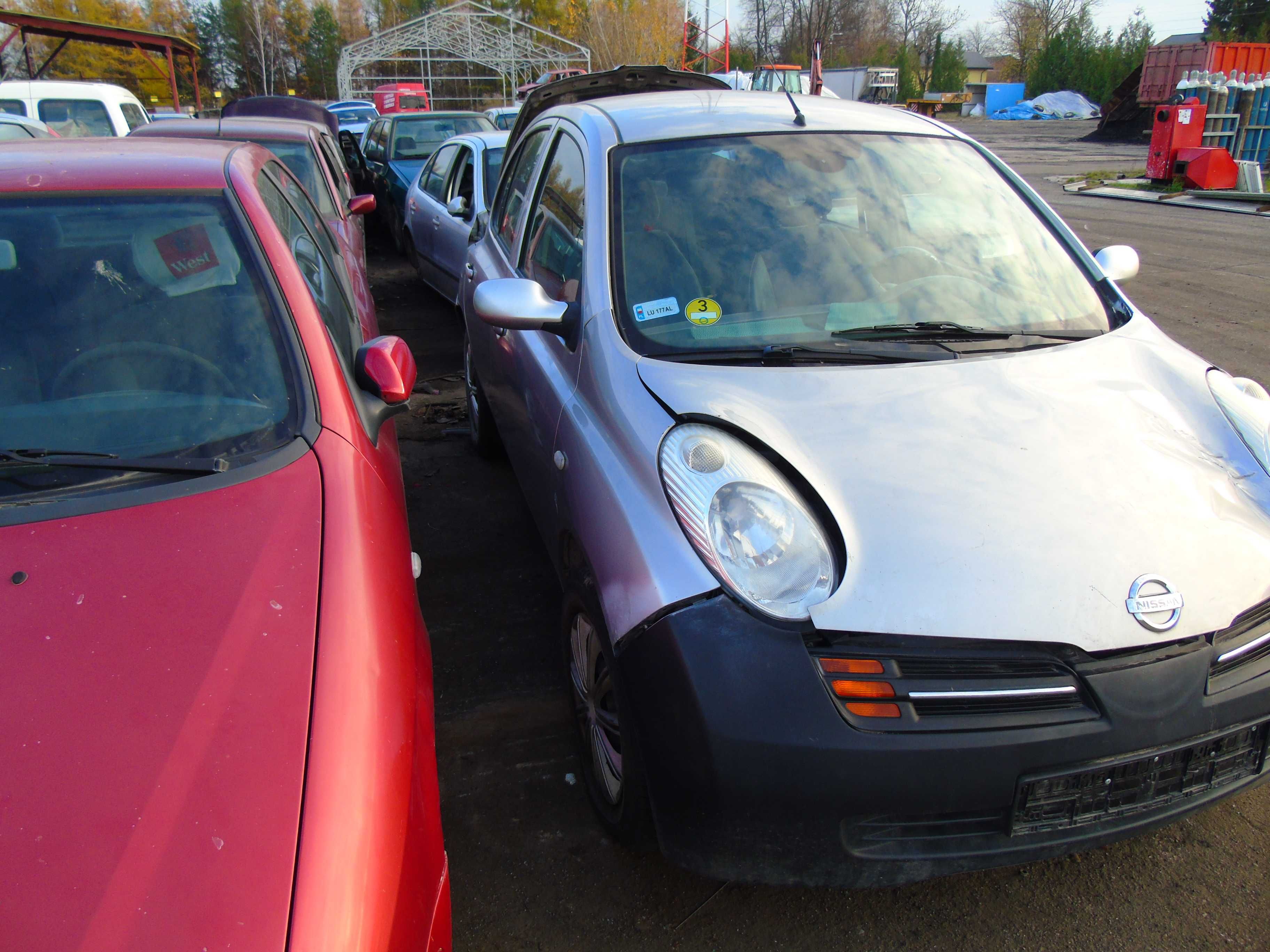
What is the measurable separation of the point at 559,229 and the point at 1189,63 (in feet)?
95.9

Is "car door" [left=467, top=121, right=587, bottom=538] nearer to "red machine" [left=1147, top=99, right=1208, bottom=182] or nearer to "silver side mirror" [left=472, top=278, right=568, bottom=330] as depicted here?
"silver side mirror" [left=472, top=278, right=568, bottom=330]

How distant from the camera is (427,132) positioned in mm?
12242

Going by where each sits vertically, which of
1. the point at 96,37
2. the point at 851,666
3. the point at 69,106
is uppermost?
the point at 96,37

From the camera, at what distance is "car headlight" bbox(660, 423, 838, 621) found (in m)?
1.78

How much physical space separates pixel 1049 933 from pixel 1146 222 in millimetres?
12687

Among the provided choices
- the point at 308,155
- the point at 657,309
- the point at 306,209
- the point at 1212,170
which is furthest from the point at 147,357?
the point at 1212,170

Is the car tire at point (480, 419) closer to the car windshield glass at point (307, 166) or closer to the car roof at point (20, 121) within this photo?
the car windshield glass at point (307, 166)

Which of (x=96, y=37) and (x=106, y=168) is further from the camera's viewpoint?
(x=96, y=37)

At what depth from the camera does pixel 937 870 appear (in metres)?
1.72

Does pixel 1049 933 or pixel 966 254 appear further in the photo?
pixel 966 254

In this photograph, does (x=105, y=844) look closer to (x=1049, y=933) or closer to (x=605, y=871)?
(x=605, y=871)

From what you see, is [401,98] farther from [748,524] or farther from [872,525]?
[872,525]

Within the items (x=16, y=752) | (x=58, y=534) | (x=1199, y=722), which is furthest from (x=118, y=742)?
(x=1199, y=722)

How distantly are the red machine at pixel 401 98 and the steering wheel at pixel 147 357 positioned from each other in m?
34.5
